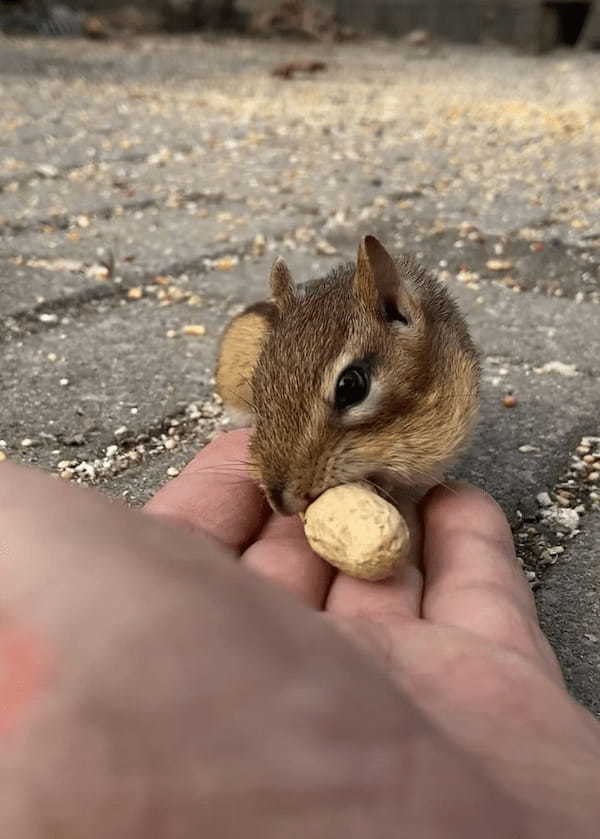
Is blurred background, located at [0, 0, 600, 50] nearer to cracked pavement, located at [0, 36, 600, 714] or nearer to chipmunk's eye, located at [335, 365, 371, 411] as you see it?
cracked pavement, located at [0, 36, 600, 714]

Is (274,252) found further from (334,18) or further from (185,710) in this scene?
(334,18)

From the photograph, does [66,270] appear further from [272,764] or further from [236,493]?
[272,764]

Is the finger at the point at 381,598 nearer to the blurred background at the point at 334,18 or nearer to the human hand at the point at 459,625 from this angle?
the human hand at the point at 459,625

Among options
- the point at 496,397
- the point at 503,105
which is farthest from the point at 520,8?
the point at 496,397

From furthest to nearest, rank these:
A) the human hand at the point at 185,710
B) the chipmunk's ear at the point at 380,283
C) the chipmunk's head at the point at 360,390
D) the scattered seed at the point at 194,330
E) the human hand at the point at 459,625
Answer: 1. the scattered seed at the point at 194,330
2. the chipmunk's ear at the point at 380,283
3. the chipmunk's head at the point at 360,390
4. the human hand at the point at 459,625
5. the human hand at the point at 185,710

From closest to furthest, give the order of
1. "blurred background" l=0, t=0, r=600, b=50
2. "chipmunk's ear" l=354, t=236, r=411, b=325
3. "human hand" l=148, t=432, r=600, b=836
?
"human hand" l=148, t=432, r=600, b=836 < "chipmunk's ear" l=354, t=236, r=411, b=325 < "blurred background" l=0, t=0, r=600, b=50

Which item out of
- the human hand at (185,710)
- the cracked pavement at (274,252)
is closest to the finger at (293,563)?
the cracked pavement at (274,252)

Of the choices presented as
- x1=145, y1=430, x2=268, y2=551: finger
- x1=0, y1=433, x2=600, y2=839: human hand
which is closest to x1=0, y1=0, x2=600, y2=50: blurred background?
x1=145, y1=430, x2=268, y2=551: finger
